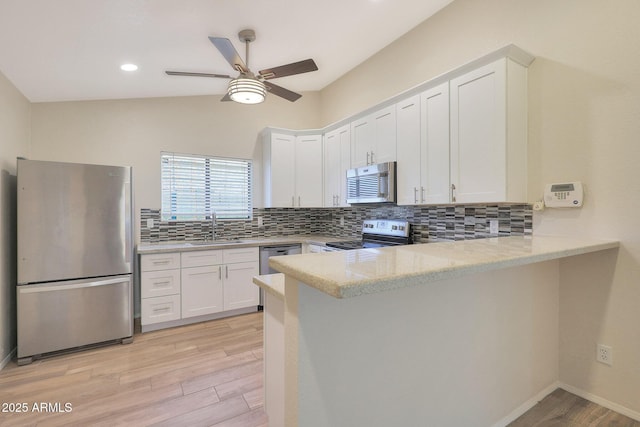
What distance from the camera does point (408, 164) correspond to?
2770mm

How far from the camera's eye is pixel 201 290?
3.41 meters

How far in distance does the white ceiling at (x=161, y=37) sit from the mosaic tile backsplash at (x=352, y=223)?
1518 millimetres

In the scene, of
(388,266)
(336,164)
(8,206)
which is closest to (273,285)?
(388,266)

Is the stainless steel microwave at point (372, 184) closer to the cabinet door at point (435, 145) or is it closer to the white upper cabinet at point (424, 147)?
the white upper cabinet at point (424, 147)

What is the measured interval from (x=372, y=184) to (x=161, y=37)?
223 centimetres

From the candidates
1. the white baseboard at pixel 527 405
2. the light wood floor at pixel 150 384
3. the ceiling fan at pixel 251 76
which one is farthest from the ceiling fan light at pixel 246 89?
the white baseboard at pixel 527 405

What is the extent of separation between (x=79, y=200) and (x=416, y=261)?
2985 mm

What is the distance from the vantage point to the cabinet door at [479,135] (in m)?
2.03

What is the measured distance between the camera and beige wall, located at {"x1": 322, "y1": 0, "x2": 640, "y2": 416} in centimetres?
174

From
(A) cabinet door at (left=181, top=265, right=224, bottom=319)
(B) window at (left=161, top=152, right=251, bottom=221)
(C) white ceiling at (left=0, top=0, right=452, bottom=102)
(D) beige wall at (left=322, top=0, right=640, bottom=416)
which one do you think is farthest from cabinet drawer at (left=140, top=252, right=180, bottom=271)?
(D) beige wall at (left=322, top=0, right=640, bottom=416)

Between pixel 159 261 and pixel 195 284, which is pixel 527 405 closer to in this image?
pixel 195 284

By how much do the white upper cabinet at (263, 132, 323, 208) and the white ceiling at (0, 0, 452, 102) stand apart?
1005 mm

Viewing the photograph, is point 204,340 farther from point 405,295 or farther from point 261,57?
point 261,57

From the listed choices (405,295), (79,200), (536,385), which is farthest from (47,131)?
(536,385)
